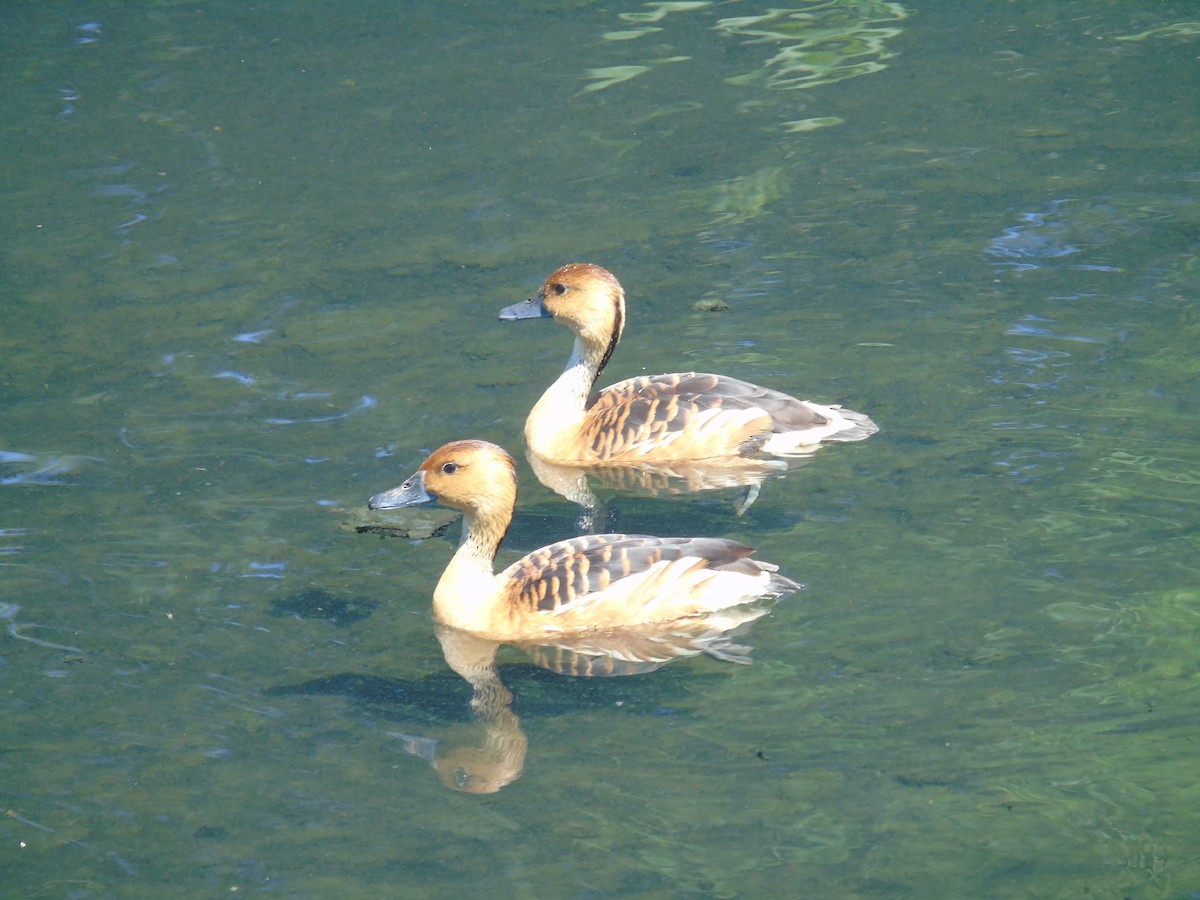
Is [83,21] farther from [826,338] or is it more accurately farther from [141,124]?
[826,338]

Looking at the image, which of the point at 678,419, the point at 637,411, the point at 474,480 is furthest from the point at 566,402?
the point at 474,480

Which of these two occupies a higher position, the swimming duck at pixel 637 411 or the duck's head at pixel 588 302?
the duck's head at pixel 588 302

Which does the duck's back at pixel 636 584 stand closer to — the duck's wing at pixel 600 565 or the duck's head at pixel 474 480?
the duck's wing at pixel 600 565

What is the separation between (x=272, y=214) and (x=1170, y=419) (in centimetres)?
713

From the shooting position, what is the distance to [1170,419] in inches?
319

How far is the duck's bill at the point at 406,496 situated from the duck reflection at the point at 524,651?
2.19 feet

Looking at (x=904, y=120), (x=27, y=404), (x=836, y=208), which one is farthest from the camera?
(x=904, y=120)

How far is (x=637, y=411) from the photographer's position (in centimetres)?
866

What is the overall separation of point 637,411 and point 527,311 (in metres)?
1.09

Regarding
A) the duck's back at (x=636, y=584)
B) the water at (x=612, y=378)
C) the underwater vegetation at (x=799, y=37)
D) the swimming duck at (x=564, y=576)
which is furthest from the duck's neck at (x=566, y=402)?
the underwater vegetation at (x=799, y=37)

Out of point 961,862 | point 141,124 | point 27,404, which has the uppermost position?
point 141,124

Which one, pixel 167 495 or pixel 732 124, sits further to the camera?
pixel 732 124

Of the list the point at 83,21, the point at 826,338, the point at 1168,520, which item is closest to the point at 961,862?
the point at 1168,520

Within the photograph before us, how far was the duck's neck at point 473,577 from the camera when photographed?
692cm
